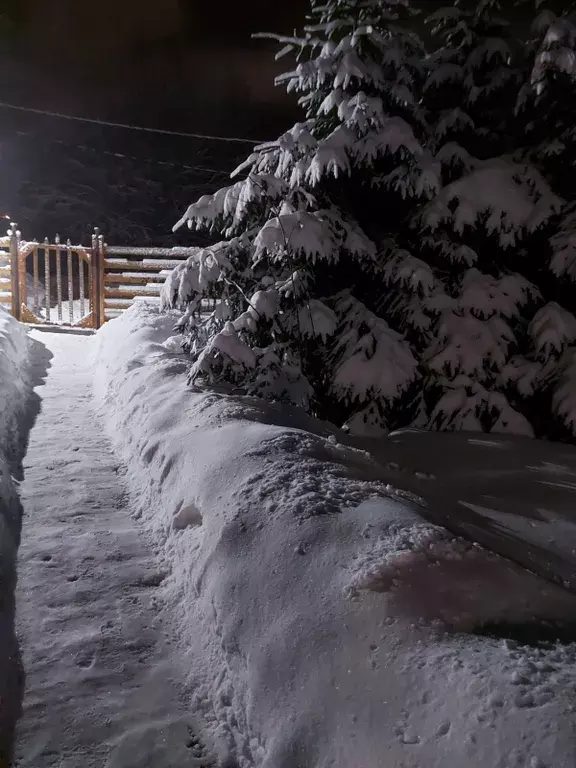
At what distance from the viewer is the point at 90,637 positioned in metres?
2.91

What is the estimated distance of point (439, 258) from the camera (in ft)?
21.6

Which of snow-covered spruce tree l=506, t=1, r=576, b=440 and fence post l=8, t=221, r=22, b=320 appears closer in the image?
snow-covered spruce tree l=506, t=1, r=576, b=440

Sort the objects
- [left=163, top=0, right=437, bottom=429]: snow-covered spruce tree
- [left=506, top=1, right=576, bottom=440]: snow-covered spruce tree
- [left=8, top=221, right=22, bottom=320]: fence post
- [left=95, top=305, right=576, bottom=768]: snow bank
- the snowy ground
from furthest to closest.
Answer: [left=8, top=221, right=22, bottom=320]: fence post < [left=506, top=1, right=576, bottom=440]: snow-covered spruce tree < [left=163, top=0, right=437, bottom=429]: snow-covered spruce tree < the snowy ground < [left=95, top=305, right=576, bottom=768]: snow bank

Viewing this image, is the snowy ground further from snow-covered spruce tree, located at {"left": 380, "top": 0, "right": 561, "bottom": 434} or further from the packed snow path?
snow-covered spruce tree, located at {"left": 380, "top": 0, "right": 561, "bottom": 434}

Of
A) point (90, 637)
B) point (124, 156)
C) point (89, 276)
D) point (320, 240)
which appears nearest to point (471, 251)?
point (320, 240)

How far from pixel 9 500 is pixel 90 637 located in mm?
1528

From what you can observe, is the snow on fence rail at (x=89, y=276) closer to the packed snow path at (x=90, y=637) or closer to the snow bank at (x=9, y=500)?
the snow bank at (x=9, y=500)

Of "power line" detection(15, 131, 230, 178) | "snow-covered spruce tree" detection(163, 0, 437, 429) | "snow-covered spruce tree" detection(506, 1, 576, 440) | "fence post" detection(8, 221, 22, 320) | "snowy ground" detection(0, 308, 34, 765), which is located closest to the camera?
"snowy ground" detection(0, 308, 34, 765)

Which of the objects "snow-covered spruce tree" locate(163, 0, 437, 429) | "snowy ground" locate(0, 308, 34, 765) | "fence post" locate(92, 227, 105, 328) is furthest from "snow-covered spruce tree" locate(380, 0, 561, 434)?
"fence post" locate(92, 227, 105, 328)

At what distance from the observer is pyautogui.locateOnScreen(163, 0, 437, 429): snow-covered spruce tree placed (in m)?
5.46

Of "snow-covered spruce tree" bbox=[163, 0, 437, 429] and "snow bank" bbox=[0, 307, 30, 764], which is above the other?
"snow-covered spruce tree" bbox=[163, 0, 437, 429]

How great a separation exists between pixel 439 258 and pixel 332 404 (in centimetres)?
208

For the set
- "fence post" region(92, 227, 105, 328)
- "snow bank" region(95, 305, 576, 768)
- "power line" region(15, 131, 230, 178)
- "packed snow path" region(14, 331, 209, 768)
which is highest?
"power line" region(15, 131, 230, 178)

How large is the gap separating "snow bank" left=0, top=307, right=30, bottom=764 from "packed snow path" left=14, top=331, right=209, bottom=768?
0.19ft
